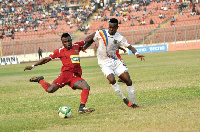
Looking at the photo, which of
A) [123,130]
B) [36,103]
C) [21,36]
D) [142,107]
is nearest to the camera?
[123,130]

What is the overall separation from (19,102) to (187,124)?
26.2ft

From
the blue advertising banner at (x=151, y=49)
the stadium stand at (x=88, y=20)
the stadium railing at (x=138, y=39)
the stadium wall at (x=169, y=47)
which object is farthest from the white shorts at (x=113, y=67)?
the blue advertising banner at (x=151, y=49)

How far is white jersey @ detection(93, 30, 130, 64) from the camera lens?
11.0 metres

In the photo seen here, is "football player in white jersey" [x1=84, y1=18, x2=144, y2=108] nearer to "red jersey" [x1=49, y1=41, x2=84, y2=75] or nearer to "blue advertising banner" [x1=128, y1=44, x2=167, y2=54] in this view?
"red jersey" [x1=49, y1=41, x2=84, y2=75]

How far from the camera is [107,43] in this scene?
11.0 meters

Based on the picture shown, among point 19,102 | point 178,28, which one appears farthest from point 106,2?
point 19,102

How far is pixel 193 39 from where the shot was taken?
52.2 meters

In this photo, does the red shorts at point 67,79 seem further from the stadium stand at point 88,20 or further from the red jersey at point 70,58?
the stadium stand at point 88,20

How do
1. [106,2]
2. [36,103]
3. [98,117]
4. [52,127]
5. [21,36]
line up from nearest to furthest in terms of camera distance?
[52,127]
[98,117]
[36,103]
[21,36]
[106,2]

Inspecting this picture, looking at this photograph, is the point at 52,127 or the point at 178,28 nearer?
the point at 52,127

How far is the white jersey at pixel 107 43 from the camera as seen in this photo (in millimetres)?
10969

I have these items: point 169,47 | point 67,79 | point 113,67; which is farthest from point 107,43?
point 169,47

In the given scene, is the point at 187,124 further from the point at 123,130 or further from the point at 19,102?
the point at 19,102

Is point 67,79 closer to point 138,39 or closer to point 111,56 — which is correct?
point 111,56
